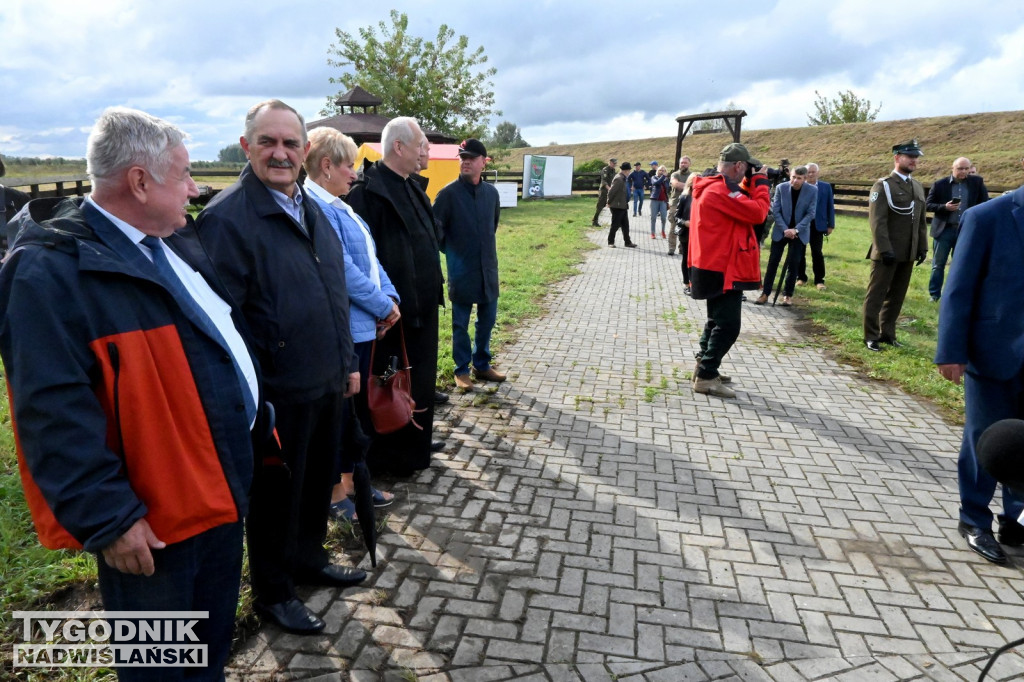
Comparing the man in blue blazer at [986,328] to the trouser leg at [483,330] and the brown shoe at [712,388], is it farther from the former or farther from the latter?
the trouser leg at [483,330]

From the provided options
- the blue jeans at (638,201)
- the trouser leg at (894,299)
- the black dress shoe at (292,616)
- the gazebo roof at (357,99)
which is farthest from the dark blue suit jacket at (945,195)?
the gazebo roof at (357,99)

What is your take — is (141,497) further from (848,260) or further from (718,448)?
(848,260)

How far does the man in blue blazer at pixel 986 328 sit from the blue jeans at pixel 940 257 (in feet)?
26.0

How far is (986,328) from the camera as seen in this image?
335 centimetres

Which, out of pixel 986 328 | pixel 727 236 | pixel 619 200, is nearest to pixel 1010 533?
pixel 986 328

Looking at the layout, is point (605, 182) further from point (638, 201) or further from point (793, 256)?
point (793, 256)

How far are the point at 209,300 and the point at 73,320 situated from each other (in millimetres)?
451

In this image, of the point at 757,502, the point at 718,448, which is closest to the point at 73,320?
the point at 757,502

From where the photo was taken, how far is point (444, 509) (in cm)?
391

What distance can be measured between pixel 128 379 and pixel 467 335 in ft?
14.0

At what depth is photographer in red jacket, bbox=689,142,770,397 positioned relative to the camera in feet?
18.5

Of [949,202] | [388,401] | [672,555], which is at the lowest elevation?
[672,555]

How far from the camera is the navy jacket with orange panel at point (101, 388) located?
5.31ft

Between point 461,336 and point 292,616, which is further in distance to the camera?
point 461,336
